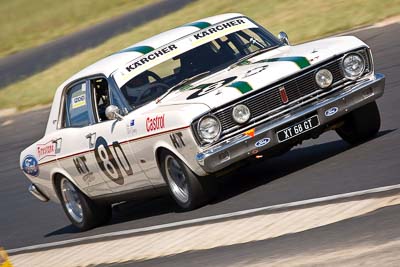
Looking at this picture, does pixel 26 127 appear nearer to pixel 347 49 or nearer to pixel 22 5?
pixel 347 49

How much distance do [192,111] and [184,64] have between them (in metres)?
1.34

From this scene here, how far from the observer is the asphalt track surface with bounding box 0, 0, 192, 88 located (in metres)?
28.8

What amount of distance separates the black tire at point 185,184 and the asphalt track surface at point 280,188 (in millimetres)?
111

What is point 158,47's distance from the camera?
1045 cm

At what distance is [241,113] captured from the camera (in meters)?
9.18

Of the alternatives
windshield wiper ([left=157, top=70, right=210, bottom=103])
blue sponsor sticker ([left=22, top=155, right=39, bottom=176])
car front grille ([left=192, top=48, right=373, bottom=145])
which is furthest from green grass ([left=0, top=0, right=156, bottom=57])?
car front grille ([left=192, top=48, right=373, bottom=145])

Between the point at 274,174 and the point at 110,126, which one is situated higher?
the point at 110,126

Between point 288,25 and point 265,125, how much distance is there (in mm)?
13731

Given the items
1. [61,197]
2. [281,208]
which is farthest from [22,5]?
[281,208]

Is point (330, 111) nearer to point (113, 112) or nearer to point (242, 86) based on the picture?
point (242, 86)

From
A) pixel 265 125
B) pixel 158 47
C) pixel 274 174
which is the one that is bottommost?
pixel 274 174

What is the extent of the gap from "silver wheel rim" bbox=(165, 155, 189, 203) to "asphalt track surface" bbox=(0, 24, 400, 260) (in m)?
0.18

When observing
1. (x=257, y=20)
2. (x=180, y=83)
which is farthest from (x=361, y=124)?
(x=257, y=20)

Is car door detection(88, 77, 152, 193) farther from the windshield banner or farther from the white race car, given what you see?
the windshield banner
